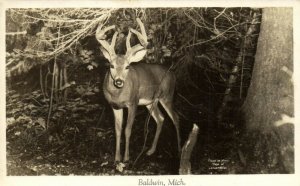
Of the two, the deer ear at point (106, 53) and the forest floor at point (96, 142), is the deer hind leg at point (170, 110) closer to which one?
the forest floor at point (96, 142)

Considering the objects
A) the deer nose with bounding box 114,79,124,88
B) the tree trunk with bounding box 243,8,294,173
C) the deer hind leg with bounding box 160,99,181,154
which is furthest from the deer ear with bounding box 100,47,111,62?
the tree trunk with bounding box 243,8,294,173

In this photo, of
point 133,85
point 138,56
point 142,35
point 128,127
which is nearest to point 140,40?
point 142,35

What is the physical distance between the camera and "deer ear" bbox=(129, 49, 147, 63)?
182 inches

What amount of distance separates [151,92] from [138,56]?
1.28 ft

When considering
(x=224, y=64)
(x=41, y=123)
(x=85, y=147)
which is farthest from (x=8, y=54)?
(x=224, y=64)

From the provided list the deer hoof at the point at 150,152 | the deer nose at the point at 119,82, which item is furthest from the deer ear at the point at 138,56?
the deer hoof at the point at 150,152

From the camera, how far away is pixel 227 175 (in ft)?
15.2

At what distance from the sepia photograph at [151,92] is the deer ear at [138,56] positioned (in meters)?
0.01

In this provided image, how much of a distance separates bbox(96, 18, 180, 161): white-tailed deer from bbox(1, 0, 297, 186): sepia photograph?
0.4 inches

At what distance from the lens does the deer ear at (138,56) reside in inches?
182

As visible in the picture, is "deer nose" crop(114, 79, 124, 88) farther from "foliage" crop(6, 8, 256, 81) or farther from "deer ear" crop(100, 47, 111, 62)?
"foliage" crop(6, 8, 256, 81)

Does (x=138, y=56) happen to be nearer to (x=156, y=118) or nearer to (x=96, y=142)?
(x=156, y=118)

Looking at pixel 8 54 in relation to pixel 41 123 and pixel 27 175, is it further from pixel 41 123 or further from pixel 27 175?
pixel 27 175

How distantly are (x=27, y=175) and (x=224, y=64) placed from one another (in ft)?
7.51
